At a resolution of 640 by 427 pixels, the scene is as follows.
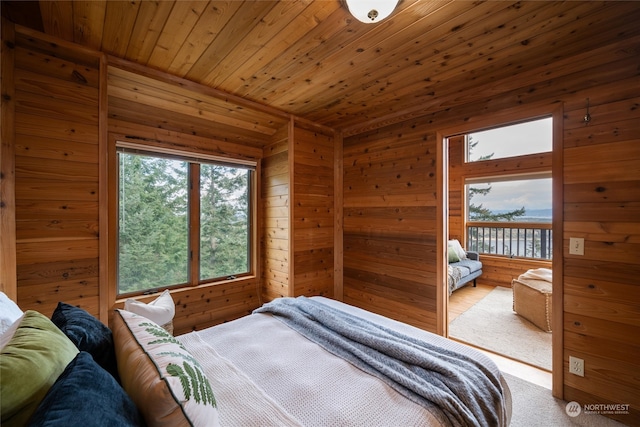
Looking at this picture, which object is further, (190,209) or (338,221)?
(338,221)

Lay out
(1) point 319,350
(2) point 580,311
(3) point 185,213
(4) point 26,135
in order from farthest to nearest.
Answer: (3) point 185,213
(2) point 580,311
(4) point 26,135
(1) point 319,350

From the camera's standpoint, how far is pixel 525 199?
4.87 m

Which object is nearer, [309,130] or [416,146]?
[416,146]

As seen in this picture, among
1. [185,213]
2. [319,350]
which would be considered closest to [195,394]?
[319,350]

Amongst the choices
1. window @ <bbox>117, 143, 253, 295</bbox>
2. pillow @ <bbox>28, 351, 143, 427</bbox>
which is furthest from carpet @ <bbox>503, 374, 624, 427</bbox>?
window @ <bbox>117, 143, 253, 295</bbox>

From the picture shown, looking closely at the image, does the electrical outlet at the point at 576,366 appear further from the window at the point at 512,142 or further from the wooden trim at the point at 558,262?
the window at the point at 512,142

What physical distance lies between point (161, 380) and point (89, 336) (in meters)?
0.48

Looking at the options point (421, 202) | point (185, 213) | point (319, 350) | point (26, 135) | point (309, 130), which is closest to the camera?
point (319, 350)

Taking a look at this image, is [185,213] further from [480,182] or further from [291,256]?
[480,182]

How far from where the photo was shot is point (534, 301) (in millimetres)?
3035

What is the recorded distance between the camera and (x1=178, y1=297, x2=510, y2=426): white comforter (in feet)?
3.20

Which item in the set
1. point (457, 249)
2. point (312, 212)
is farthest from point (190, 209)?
point (457, 249)

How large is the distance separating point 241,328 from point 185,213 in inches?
68.6

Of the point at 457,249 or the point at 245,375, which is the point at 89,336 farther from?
the point at 457,249
